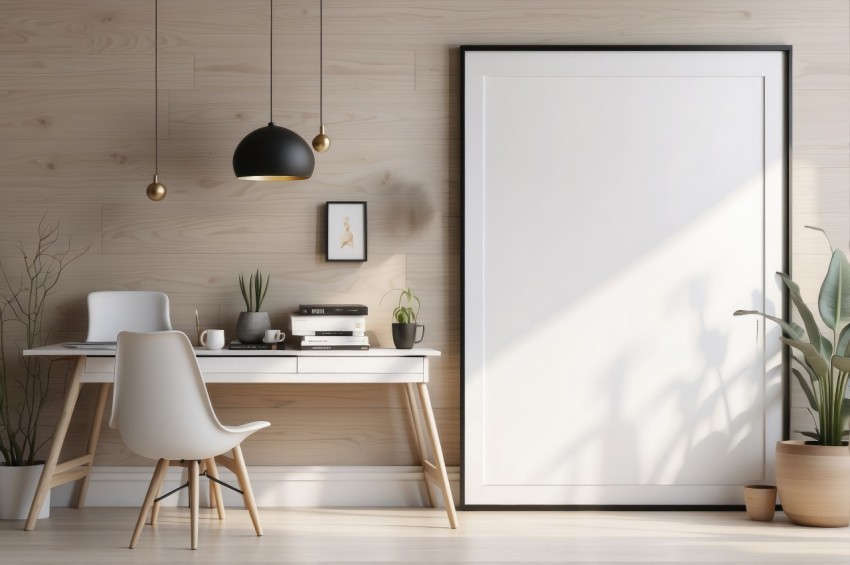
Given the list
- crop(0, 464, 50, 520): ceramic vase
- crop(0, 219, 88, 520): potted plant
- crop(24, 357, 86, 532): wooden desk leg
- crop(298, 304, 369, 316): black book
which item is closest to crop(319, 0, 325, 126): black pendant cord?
crop(298, 304, 369, 316): black book

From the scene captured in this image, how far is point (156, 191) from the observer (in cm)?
342

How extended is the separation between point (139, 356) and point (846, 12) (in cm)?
328

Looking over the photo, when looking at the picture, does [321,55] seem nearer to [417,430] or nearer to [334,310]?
[334,310]

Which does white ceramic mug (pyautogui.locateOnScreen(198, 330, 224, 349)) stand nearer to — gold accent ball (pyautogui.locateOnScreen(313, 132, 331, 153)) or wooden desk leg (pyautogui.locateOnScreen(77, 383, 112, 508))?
wooden desk leg (pyautogui.locateOnScreen(77, 383, 112, 508))

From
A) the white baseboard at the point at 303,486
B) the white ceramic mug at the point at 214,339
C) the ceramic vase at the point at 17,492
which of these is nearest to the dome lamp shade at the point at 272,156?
the white ceramic mug at the point at 214,339

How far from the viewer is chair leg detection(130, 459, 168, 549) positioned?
9.61ft

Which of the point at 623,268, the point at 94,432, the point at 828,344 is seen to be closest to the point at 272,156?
the point at 94,432

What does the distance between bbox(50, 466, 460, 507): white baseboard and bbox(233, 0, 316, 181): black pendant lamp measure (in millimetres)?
1287

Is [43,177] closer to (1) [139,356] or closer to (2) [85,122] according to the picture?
(2) [85,122]

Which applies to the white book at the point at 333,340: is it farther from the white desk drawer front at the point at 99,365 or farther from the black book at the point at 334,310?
the white desk drawer front at the point at 99,365

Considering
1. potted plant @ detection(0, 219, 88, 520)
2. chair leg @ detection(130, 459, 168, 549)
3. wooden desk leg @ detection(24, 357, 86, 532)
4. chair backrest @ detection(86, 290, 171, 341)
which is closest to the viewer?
chair leg @ detection(130, 459, 168, 549)

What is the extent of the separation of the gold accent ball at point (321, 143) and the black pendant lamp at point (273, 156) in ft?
0.22

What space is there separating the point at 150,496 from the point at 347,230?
4.42 feet

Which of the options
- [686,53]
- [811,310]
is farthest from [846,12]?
[811,310]
